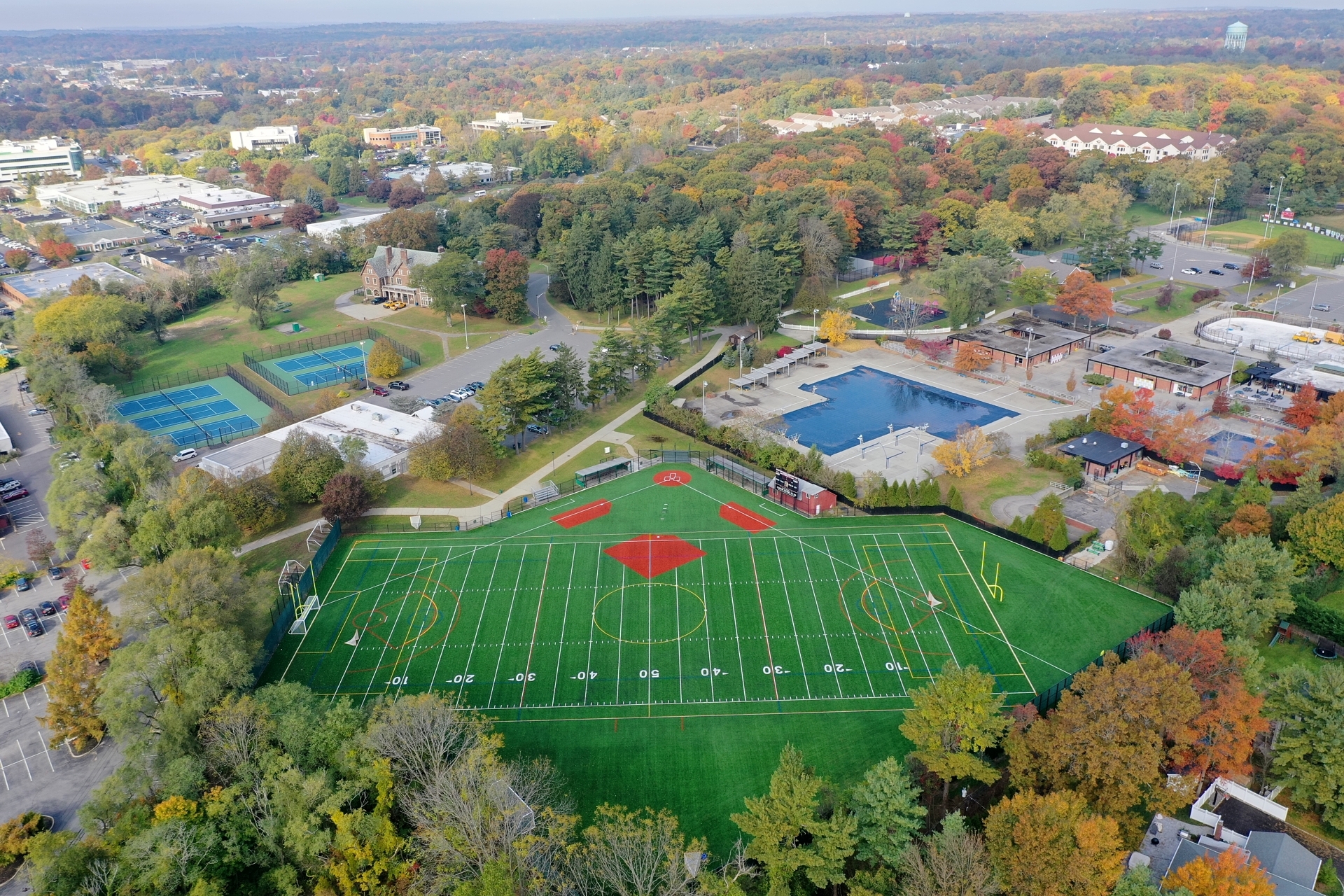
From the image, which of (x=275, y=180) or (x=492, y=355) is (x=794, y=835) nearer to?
(x=492, y=355)

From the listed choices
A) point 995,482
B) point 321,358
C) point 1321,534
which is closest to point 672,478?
point 995,482

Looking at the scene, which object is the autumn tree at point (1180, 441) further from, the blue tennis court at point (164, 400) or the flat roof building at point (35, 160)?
the flat roof building at point (35, 160)

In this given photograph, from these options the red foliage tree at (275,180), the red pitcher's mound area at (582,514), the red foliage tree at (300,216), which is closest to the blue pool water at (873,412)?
the red pitcher's mound area at (582,514)

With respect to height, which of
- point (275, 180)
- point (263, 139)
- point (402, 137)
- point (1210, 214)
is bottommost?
point (1210, 214)

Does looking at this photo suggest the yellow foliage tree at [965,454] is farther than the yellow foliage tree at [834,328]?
No

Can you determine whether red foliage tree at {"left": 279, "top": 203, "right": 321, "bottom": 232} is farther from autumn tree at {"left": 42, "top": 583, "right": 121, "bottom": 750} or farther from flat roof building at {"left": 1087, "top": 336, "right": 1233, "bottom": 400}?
flat roof building at {"left": 1087, "top": 336, "right": 1233, "bottom": 400}

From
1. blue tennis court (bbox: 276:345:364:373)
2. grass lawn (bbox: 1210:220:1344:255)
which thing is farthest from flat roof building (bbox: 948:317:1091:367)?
blue tennis court (bbox: 276:345:364:373)
